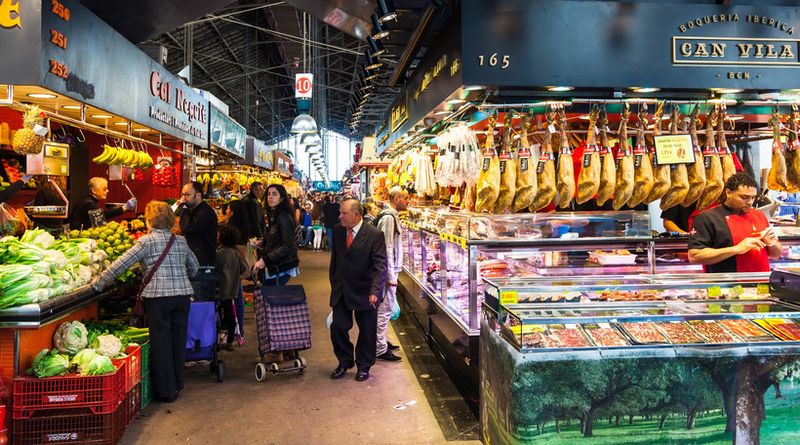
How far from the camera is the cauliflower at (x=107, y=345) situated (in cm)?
401

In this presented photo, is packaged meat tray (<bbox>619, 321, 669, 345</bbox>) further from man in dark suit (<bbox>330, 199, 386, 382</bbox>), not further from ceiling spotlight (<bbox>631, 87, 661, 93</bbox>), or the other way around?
man in dark suit (<bbox>330, 199, 386, 382</bbox>)

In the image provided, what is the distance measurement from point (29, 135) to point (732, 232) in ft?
18.1

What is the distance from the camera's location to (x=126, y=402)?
409 centimetres

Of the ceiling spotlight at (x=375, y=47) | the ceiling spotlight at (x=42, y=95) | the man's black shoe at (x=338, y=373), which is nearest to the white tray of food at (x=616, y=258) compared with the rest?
the man's black shoe at (x=338, y=373)

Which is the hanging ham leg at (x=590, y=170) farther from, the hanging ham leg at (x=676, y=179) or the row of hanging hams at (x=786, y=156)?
the row of hanging hams at (x=786, y=156)

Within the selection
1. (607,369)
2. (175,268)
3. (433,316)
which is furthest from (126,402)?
(607,369)

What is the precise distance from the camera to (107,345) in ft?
13.3

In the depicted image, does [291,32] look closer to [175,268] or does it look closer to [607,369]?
[175,268]

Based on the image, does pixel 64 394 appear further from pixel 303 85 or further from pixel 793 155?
pixel 303 85

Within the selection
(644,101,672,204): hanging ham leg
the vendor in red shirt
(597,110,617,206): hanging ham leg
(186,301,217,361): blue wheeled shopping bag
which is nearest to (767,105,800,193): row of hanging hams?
the vendor in red shirt

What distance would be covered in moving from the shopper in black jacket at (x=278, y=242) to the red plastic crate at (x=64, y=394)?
2.46 meters

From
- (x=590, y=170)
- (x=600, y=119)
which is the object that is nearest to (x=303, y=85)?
(x=600, y=119)

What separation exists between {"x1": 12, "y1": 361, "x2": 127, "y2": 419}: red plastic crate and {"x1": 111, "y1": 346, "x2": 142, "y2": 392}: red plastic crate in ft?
0.81

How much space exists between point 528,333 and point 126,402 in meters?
3.19
